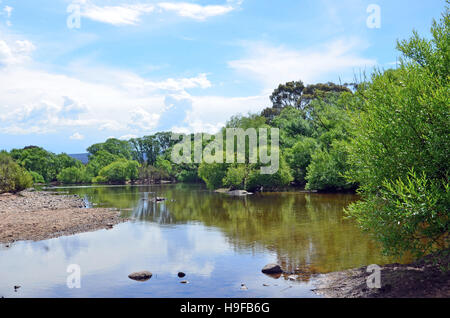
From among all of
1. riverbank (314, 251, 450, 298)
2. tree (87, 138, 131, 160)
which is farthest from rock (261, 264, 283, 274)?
tree (87, 138, 131, 160)

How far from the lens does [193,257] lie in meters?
23.2

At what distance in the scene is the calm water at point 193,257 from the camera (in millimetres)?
17312

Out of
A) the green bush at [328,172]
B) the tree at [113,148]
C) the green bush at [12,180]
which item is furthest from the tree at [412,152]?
the tree at [113,148]

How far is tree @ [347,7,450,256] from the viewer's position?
13148mm

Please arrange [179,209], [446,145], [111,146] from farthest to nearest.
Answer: [111,146] < [179,209] < [446,145]

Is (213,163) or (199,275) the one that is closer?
(199,275)

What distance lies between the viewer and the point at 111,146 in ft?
555

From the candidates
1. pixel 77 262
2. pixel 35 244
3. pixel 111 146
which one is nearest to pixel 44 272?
pixel 77 262

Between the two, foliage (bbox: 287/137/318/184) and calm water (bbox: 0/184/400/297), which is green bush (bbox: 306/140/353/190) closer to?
foliage (bbox: 287/137/318/184)

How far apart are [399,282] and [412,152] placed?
197 inches

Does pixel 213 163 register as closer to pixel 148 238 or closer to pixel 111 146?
pixel 148 238

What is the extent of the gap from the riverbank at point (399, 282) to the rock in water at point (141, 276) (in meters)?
8.16

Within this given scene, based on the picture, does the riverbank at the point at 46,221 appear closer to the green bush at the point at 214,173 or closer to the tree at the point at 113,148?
the green bush at the point at 214,173

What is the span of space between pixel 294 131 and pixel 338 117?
17016 millimetres
